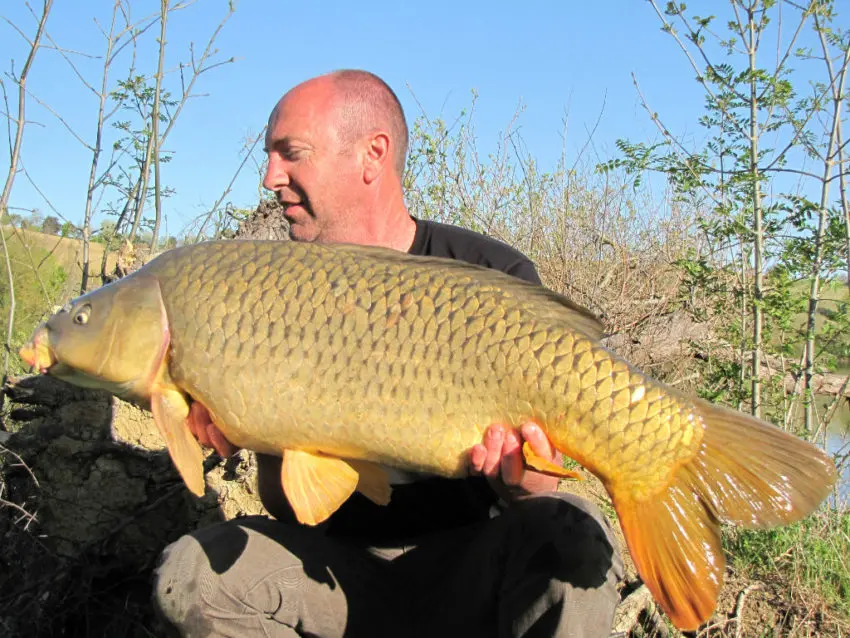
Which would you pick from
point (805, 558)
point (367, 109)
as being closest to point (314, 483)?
point (367, 109)

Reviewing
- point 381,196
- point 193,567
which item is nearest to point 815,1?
point 381,196

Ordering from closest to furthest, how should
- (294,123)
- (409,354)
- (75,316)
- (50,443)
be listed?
(409,354) → (75,316) → (294,123) → (50,443)

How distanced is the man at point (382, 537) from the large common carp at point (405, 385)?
93 mm

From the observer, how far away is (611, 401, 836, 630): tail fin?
137cm

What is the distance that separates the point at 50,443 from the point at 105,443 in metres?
0.17

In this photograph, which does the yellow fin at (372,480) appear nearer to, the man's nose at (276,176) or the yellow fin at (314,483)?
the yellow fin at (314,483)

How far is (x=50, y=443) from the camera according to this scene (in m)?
2.52

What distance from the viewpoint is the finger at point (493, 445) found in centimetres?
146

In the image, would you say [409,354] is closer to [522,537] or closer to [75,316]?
[522,537]

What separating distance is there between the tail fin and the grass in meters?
1.27

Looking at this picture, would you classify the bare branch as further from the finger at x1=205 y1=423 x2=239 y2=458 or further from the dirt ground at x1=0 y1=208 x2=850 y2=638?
the finger at x1=205 y1=423 x2=239 y2=458

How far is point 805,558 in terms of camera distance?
2555mm

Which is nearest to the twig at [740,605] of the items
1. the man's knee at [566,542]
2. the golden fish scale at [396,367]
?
the man's knee at [566,542]

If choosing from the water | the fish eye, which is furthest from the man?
the water
